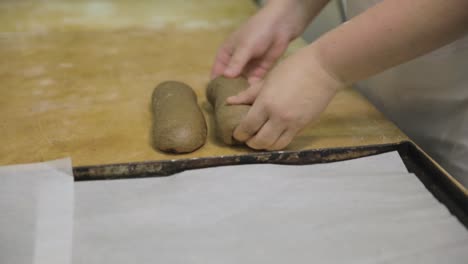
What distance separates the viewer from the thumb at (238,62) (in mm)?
1115

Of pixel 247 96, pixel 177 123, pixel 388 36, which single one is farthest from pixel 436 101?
pixel 177 123

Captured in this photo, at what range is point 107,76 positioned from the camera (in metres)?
1.27

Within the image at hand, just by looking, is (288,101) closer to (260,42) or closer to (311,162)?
(311,162)

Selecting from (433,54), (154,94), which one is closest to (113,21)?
(154,94)

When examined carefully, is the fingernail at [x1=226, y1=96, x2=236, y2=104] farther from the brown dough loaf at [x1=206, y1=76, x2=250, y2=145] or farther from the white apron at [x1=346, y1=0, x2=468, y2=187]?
the white apron at [x1=346, y1=0, x2=468, y2=187]

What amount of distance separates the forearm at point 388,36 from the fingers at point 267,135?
0.14 meters

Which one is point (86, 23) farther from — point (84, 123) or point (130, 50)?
point (84, 123)

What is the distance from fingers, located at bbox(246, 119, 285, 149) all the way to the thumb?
0.26m

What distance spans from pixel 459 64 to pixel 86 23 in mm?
1265

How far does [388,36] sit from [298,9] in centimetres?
46

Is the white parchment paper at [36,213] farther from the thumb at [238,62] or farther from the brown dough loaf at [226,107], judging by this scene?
the thumb at [238,62]

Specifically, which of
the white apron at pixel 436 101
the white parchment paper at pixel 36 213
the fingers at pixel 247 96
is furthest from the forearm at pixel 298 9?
the white parchment paper at pixel 36 213

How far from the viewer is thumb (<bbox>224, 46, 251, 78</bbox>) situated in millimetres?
1115

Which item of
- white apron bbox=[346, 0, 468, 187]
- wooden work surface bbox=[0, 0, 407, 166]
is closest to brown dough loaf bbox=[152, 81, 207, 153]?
wooden work surface bbox=[0, 0, 407, 166]
